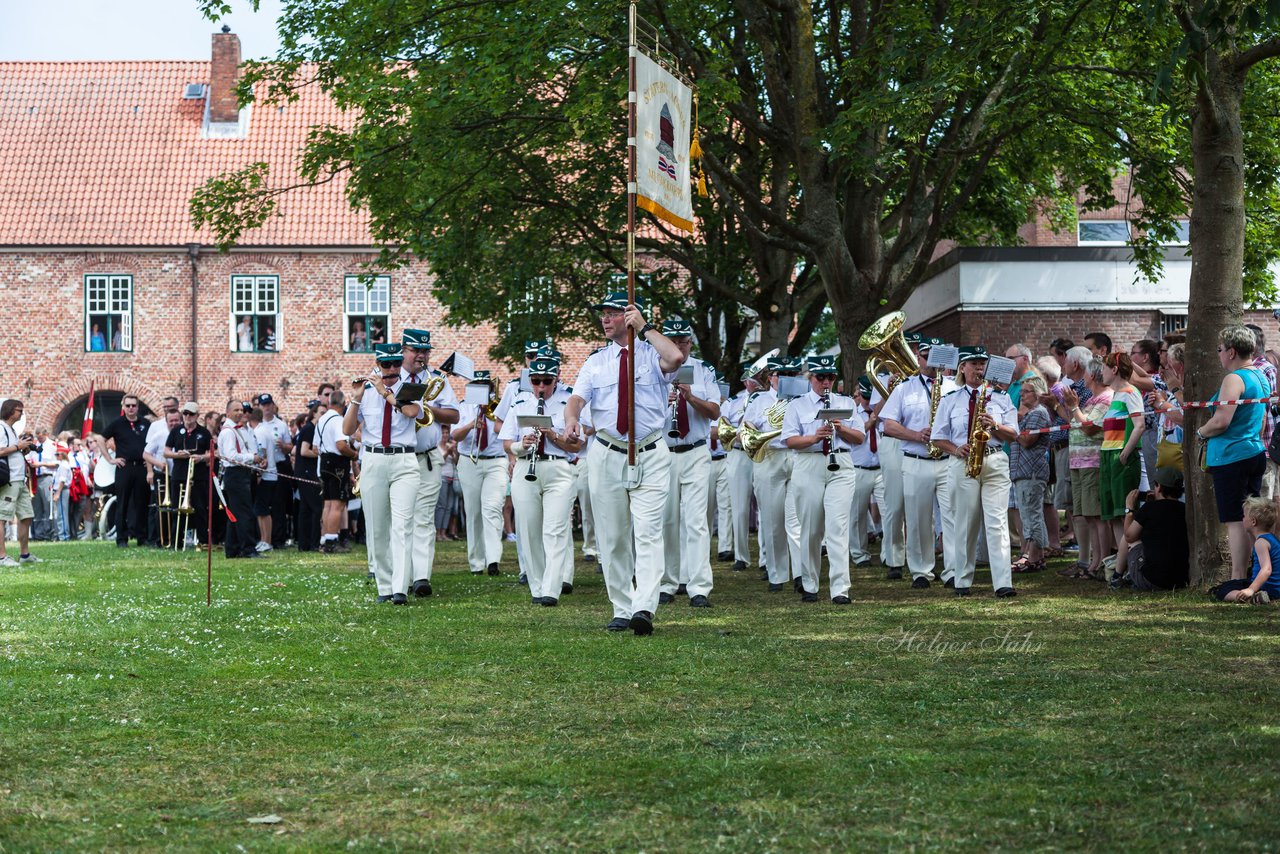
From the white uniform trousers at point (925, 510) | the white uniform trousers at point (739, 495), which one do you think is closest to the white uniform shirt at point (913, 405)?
the white uniform trousers at point (925, 510)

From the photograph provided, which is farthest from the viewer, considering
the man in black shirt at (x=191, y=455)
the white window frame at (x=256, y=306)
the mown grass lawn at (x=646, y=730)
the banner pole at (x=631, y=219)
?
the white window frame at (x=256, y=306)

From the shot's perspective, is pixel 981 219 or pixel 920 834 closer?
pixel 920 834

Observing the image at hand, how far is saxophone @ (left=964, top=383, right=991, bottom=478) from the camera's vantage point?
14.0m

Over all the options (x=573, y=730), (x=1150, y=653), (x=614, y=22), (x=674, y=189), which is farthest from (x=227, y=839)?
(x=614, y=22)

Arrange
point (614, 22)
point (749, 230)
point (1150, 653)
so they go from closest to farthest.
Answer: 1. point (1150, 653)
2. point (614, 22)
3. point (749, 230)

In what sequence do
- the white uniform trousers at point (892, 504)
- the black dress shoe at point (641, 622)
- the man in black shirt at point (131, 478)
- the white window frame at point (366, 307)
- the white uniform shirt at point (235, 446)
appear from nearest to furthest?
the black dress shoe at point (641, 622), the white uniform trousers at point (892, 504), the white uniform shirt at point (235, 446), the man in black shirt at point (131, 478), the white window frame at point (366, 307)

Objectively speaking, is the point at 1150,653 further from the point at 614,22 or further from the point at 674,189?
the point at 614,22

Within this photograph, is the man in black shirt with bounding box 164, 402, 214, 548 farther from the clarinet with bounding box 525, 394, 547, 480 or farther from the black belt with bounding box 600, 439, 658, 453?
the black belt with bounding box 600, 439, 658, 453

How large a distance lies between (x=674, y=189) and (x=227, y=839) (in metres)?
7.37

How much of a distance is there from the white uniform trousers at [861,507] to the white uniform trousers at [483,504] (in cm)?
375

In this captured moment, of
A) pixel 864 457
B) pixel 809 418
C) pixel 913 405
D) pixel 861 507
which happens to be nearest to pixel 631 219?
pixel 809 418

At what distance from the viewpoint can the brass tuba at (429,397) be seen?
13.9 metres

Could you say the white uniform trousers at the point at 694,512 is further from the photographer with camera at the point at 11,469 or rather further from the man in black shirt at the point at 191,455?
the man in black shirt at the point at 191,455

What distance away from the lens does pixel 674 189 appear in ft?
38.8
